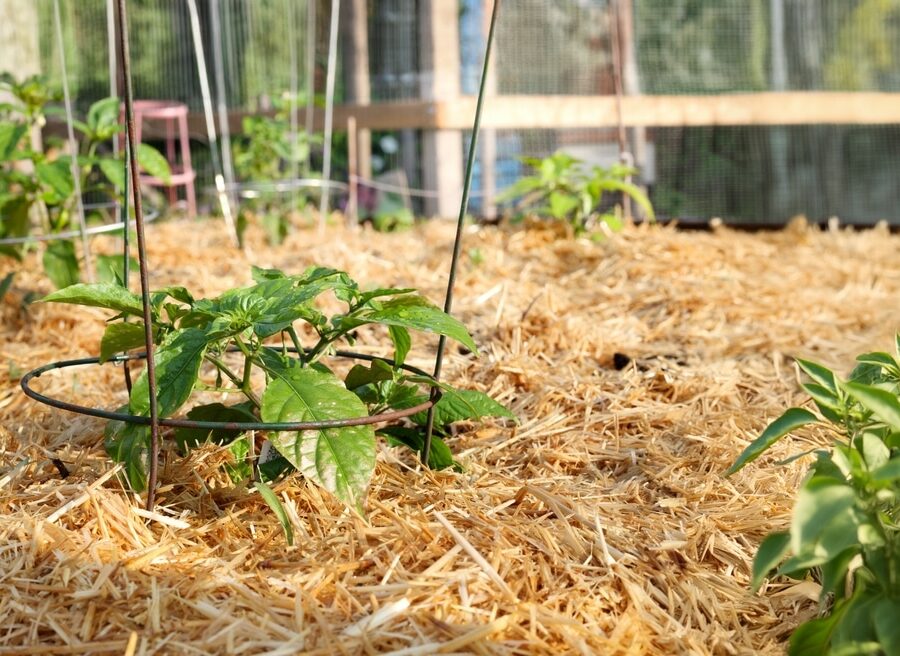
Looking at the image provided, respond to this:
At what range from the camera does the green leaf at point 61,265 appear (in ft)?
9.33

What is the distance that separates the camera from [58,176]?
279cm

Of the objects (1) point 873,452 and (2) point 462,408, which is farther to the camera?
(2) point 462,408

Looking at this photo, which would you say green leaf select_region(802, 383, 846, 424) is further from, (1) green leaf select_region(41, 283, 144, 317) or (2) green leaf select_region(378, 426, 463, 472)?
(1) green leaf select_region(41, 283, 144, 317)

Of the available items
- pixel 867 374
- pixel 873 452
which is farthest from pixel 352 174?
pixel 873 452

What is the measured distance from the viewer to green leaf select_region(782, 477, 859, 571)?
1.05 m

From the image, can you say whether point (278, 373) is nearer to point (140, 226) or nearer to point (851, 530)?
point (140, 226)

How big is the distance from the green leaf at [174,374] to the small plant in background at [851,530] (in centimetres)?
84

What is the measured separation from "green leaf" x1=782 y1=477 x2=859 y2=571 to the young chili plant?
0.60 meters

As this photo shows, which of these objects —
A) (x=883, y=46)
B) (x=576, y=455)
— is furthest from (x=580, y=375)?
(x=883, y=46)

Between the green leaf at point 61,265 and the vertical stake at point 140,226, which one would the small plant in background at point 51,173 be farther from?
the vertical stake at point 140,226

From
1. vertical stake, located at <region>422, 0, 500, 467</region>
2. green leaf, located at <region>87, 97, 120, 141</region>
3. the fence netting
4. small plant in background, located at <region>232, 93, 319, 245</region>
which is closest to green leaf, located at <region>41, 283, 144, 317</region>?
vertical stake, located at <region>422, 0, 500, 467</region>

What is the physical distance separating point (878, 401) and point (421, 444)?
0.91 m

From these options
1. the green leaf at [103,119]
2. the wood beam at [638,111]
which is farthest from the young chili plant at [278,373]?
the wood beam at [638,111]

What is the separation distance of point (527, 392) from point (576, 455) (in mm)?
409
